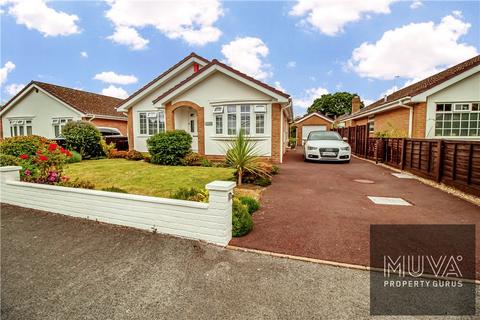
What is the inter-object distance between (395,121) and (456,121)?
3.20 metres

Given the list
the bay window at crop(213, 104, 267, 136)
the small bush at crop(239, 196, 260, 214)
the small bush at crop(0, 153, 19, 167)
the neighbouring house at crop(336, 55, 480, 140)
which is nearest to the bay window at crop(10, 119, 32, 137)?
the small bush at crop(0, 153, 19, 167)

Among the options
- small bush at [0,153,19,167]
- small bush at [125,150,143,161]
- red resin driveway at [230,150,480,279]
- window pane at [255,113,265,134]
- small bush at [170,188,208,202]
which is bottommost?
red resin driveway at [230,150,480,279]

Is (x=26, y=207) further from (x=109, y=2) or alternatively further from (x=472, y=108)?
(x=472, y=108)

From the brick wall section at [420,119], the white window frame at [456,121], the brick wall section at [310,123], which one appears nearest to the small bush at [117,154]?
the brick wall section at [420,119]

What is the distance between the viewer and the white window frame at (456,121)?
13.3m

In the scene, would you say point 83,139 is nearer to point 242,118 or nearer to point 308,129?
point 242,118

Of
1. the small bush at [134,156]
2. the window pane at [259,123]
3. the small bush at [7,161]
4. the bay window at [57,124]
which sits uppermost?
the bay window at [57,124]

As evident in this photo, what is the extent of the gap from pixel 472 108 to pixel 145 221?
1672 centimetres

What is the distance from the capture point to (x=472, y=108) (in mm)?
13258

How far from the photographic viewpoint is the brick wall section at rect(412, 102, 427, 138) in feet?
44.4

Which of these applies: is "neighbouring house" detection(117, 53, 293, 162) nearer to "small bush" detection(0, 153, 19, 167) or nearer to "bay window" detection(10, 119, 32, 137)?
"small bush" detection(0, 153, 19, 167)

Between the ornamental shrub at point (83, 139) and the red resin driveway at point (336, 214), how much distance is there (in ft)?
38.3

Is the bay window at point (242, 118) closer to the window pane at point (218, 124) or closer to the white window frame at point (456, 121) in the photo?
the window pane at point (218, 124)

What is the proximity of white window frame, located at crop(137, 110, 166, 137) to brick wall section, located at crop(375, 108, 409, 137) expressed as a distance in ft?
46.0
